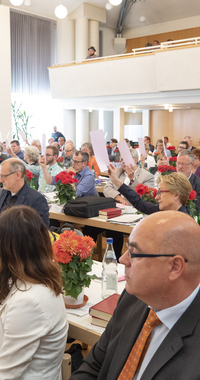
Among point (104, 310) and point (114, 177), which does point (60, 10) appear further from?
point (104, 310)

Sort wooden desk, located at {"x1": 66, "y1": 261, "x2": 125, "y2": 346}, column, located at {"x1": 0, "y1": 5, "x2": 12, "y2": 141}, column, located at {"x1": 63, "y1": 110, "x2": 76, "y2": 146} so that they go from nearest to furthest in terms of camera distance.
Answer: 1. wooden desk, located at {"x1": 66, "y1": 261, "x2": 125, "y2": 346}
2. column, located at {"x1": 0, "y1": 5, "x2": 12, "y2": 141}
3. column, located at {"x1": 63, "y1": 110, "x2": 76, "y2": 146}

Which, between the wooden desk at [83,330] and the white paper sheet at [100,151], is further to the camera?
the white paper sheet at [100,151]

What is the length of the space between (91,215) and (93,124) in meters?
12.9

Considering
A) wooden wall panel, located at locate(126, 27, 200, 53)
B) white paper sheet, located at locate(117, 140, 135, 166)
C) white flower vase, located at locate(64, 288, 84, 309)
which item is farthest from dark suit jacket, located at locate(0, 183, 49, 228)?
wooden wall panel, located at locate(126, 27, 200, 53)

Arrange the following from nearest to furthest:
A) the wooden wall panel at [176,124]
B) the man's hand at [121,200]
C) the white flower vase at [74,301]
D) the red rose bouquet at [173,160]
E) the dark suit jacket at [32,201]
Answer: the white flower vase at [74,301] → the dark suit jacket at [32,201] → the man's hand at [121,200] → the red rose bouquet at [173,160] → the wooden wall panel at [176,124]

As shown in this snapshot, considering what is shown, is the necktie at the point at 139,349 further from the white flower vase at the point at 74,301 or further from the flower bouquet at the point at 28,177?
the flower bouquet at the point at 28,177

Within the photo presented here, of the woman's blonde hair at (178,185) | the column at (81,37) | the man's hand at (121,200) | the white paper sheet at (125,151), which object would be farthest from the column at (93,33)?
the woman's blonde hair at (178,185)

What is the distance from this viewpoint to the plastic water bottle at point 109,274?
2.10 m

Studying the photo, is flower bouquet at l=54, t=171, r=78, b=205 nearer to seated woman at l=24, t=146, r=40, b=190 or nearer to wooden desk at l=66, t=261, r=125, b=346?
seated woman at l=24, t=146, r=40, b=190

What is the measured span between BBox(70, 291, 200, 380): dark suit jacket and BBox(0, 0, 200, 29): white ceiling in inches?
533

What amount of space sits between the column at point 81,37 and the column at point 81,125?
2110 millimetres

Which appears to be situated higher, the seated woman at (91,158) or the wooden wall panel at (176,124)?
the wooden wall panel at (176,124)

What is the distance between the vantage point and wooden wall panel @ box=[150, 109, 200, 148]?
47.7ft

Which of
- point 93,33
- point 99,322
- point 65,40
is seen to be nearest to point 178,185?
point 99,322
